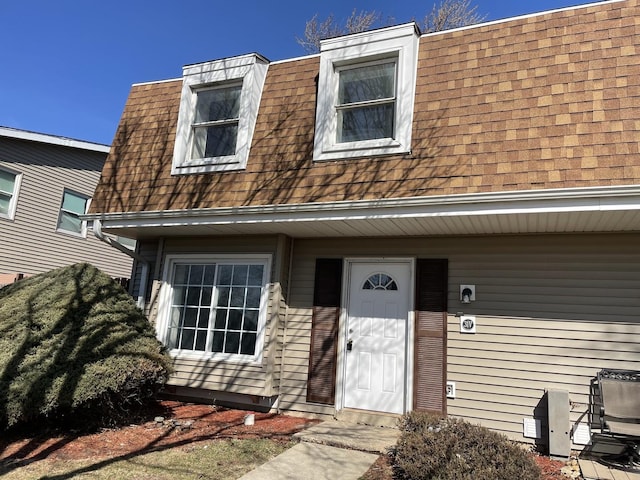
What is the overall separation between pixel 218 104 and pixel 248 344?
3.70 metres

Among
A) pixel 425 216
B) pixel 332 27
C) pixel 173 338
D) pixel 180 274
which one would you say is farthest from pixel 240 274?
pixel 332 27

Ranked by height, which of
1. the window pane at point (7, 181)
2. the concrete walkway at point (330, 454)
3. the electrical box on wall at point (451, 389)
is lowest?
the concrete walkway at point (330, 454)

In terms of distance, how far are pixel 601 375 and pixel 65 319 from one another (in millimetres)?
5984

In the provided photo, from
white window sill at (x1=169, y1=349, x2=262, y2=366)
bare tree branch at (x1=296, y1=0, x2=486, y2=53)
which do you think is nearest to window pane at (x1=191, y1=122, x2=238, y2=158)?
white window sill at (x1=169, y1=349, x2=262, y2=366)

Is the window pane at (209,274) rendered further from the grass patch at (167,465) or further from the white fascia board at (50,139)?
the white fascia board at (50,139)

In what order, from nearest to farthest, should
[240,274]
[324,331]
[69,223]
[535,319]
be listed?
[535,319], [324,331], [240,274], [69,223]

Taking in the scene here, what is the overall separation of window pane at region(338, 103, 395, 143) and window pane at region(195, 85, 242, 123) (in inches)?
70.3

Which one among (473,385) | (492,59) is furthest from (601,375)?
(492,59)

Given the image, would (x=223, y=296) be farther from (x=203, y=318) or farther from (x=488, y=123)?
(x=488, y=123)

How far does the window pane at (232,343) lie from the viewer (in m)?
6.39

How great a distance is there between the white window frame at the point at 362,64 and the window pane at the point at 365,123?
0.11 m

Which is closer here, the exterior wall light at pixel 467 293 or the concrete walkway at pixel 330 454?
the concrete walkway at pixel 330 454

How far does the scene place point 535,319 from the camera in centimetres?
512

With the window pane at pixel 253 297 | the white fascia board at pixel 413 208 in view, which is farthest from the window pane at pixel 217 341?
the white fascia board at pixel 413 208
